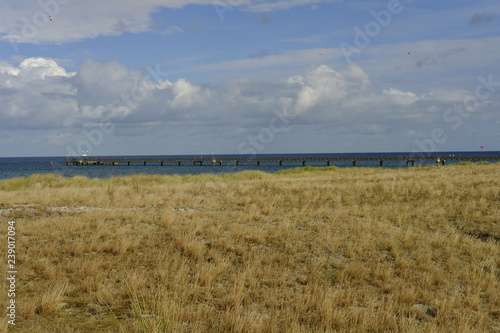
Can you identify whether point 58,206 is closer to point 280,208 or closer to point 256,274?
point 280,208

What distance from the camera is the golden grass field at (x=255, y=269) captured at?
6.58 metres

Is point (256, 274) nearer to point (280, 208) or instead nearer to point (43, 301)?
point (43, 301)

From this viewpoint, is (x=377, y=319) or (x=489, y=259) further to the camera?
(x=489, y=259)

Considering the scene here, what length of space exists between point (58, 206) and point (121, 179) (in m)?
21.1

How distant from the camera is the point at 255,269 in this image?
918 centimetres

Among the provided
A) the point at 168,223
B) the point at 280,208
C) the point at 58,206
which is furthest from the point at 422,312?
the point at 58,206

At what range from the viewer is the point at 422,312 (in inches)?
287

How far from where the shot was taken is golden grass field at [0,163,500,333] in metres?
6.58

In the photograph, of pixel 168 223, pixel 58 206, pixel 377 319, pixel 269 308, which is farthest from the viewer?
pixel 58 206

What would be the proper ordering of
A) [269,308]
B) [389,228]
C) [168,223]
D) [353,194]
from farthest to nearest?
[353,194] < [389,228] < [168,223] < [269,308]

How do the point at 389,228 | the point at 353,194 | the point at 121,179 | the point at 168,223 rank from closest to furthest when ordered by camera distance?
the point at 168,223 < the point at 389,228 < the point at 353,194 < the point at 121,179

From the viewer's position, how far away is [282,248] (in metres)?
11.2

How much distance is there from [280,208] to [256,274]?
9070 mm

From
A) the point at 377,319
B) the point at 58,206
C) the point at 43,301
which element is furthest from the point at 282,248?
the point at 58,206
